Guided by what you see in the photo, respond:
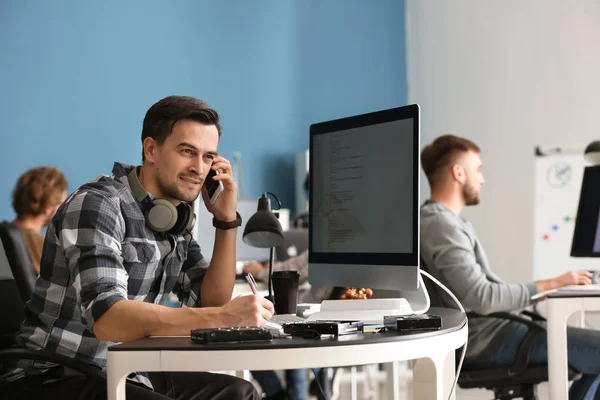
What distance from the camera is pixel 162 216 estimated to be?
2.06 meters

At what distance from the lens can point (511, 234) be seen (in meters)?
6.18

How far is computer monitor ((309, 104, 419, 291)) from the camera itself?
2.00 metres

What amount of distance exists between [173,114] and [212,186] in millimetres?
239

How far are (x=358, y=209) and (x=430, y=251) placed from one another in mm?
1077

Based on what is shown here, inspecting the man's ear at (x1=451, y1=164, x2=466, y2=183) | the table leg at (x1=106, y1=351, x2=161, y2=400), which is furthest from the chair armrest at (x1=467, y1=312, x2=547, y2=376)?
the table leg at (x1=106, y1=351, x2=161, y2=400)

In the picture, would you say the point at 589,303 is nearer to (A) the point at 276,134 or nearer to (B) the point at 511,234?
(B) the point at 511,234

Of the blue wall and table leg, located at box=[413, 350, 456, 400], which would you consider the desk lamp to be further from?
the blue wall

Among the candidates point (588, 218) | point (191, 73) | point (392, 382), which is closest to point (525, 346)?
point (392, 382)

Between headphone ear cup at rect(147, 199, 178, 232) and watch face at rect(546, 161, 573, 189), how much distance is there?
3.82 metres

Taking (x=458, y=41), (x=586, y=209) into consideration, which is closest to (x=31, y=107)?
(x=458, y=41)

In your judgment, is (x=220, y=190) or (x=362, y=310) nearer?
(x=362, y=310)

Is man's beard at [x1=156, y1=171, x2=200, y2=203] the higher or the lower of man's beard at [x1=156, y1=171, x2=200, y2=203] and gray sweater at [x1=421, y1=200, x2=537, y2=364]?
the higher

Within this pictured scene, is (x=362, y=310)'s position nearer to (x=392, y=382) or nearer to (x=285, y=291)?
(x=285, y=291)

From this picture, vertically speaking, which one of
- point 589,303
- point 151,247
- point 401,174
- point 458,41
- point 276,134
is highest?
point 458,41
